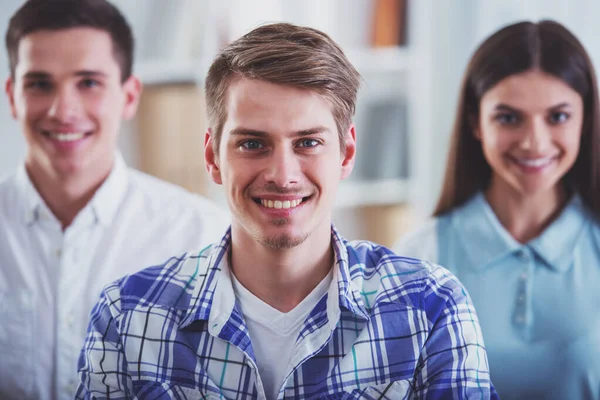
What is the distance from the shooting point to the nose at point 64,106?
1.88 m

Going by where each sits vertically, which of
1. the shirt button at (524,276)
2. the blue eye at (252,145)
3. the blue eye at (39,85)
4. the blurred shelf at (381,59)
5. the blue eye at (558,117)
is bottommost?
the shirt button at (524,276)

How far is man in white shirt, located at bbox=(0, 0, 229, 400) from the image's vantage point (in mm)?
1855

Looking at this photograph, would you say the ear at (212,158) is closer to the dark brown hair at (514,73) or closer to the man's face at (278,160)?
the man's face at (278,160)

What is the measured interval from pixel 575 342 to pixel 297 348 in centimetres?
78

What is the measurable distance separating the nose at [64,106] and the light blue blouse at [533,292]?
895mm

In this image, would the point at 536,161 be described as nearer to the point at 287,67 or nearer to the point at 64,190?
the point at 287,67

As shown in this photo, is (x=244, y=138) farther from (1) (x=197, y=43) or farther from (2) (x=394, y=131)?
(2) (x=394, y=131)

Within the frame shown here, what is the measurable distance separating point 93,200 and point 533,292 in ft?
3.69

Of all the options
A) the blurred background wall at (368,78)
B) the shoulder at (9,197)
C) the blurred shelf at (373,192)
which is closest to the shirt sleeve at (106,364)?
the shoulder at (9,197)

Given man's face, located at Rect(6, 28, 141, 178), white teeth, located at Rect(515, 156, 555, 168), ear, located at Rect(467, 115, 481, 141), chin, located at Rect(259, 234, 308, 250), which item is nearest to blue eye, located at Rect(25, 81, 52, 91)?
man's face, located at Rect(6, 28, 141, 178)

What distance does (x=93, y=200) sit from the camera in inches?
77.1

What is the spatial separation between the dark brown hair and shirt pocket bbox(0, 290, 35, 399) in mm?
1090

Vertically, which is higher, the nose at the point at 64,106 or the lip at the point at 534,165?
the nose at the point at 64,106

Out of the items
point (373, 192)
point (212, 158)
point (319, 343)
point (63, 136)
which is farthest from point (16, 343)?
point (373, 192)
